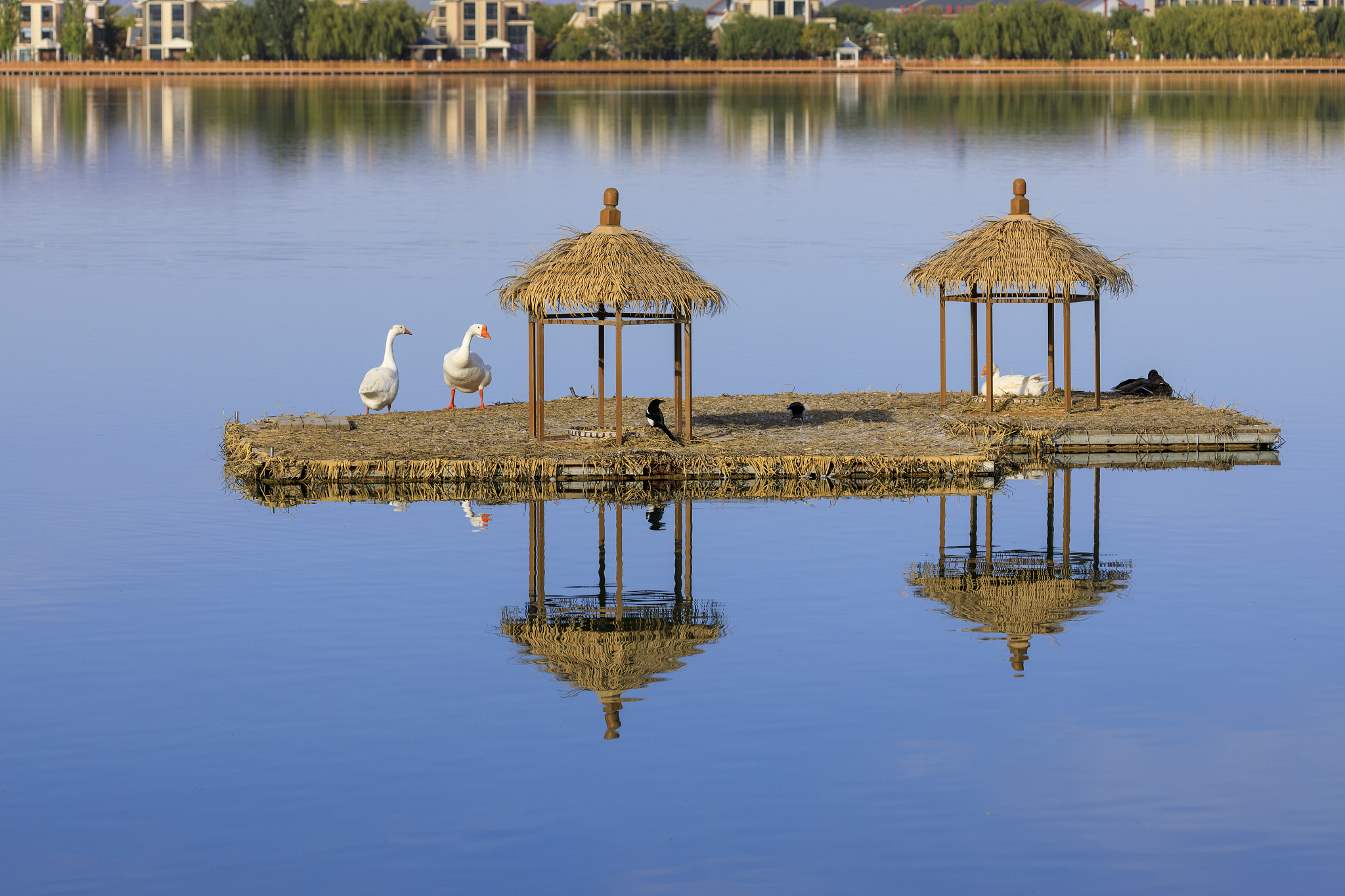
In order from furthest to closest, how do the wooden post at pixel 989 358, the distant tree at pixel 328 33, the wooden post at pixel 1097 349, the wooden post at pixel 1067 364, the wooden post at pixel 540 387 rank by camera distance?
the distant tree at pixel 328 33 < the wooden post at pixel 1067 364 < the wooden post at pixel 1097 349 < the wooden post at pixel 989 358 < the wooden post at pixel 540 387

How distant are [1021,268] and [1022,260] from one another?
0.39 ft

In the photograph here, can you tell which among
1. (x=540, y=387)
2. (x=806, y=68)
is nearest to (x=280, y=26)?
(x=806, y=68)

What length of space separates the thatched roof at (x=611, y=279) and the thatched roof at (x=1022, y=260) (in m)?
3.49

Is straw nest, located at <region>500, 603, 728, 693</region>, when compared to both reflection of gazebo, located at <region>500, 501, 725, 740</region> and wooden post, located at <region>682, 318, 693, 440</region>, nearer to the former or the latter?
reflection of gazebo, located at <region>500, 501, 725, 740</region>

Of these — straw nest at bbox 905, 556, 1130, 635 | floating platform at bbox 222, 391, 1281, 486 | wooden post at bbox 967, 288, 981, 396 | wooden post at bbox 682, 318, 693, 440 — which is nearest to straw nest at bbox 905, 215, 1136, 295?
wooden post at bbox 967, 288, 981, 396

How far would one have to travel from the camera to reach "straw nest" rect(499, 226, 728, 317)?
20828 millimetres

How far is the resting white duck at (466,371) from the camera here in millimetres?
24250

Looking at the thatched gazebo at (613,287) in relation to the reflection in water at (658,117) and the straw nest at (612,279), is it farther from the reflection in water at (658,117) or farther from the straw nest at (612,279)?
the reflection in water at (658,117)

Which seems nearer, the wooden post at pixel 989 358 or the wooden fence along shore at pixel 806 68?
the wooden post at pixel 989 358

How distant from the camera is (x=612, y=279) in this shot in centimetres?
2081

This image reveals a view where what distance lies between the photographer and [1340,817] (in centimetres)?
1221

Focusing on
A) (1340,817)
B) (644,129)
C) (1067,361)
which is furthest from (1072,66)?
(1340,817)

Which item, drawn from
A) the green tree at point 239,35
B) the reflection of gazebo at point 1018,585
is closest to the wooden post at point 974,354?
the reflection of gazebo at point 1018,585

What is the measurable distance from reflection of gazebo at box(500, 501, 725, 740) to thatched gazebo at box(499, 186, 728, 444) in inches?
130
